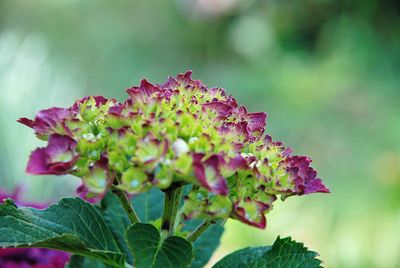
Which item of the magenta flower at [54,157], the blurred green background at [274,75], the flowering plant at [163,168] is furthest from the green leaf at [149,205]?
the blurred green background at [274,75]

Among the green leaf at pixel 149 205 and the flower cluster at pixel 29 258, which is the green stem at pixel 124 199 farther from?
the flower cluster at pixel 29 258

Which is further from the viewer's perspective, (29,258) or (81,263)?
(29,258)

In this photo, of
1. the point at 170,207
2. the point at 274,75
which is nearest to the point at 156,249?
the point at 170,207

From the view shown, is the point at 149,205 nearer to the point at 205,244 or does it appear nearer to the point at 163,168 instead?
the point at 205,244

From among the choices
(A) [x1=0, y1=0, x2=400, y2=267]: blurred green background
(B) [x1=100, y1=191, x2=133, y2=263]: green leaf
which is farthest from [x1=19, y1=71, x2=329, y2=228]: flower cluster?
(A) [x1=0, y1=0, x2=400, y2=267]: blurred green background

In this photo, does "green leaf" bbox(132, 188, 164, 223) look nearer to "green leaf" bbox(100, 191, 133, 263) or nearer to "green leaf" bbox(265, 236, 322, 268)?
"green leaf" bbox(100, 191, 133, 263)

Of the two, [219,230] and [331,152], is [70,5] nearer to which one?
[331,152]

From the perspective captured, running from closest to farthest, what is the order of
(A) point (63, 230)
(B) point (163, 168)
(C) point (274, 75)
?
(B) point (163, 168)
(A) point (63, 230)
(C) point (274, 75)
